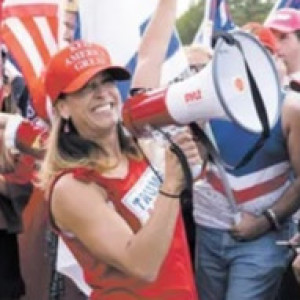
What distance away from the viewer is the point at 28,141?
3.38m

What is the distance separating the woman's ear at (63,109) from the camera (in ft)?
9.48

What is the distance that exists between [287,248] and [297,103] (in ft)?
1.92

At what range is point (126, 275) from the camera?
2.81 m

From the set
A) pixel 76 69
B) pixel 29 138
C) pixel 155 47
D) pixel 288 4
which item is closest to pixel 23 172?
pixel 29 138

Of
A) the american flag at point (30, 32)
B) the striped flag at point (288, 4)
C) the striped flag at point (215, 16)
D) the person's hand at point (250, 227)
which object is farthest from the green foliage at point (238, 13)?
the person's hand at point (250, 227)

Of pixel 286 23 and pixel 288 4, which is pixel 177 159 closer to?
pixel 286 23

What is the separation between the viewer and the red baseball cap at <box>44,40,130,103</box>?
9.37ft

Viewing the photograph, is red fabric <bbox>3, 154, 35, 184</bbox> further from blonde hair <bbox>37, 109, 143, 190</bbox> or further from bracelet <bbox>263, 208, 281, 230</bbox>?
bracelet <bbox>263, 208, 281, 230</bbox>

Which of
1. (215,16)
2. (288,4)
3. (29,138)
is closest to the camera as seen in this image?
(29,138)

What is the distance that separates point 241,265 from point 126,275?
1.16m

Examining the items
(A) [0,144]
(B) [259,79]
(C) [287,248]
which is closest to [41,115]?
(A) [0,144]

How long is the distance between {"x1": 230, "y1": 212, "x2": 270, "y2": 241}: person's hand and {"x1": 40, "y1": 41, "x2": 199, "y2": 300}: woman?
0.89 metres

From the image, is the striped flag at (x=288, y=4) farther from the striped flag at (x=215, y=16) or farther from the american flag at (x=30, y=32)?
the american flag at (x=30, y=32)

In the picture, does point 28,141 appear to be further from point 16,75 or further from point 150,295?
point 16,75
